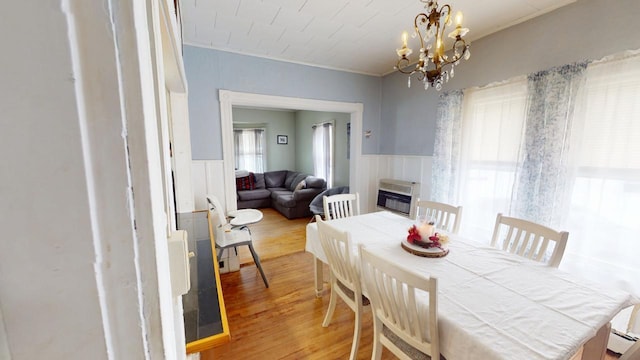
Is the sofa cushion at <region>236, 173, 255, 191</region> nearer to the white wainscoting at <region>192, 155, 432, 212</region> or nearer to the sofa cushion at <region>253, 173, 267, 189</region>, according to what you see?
the sofa cushion at <region>253, 173, 267, 189</region>

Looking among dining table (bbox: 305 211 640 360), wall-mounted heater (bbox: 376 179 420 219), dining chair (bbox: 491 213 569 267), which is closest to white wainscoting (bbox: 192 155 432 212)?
wall-mounted heater (bbox: 376 179 420 219)

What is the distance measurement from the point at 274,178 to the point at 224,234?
12.6 feet

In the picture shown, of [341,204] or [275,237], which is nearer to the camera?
[341,204]

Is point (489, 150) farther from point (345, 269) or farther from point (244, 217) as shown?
point (244, 217)

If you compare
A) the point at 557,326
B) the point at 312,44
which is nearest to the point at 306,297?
the point at 557,326

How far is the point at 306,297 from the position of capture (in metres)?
2.21

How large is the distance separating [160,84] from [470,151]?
2.87m

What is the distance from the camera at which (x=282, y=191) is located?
5.55m

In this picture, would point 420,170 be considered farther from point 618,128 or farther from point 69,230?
point 69,230

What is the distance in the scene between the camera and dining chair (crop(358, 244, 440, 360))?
3.16 feet

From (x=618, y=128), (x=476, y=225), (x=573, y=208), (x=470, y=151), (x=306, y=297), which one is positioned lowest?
(x=306, y=297)

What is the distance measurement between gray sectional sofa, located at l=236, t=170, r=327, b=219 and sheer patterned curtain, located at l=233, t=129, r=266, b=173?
0.52 meters

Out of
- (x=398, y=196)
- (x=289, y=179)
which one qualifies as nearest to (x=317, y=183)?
(x=289, y=179)

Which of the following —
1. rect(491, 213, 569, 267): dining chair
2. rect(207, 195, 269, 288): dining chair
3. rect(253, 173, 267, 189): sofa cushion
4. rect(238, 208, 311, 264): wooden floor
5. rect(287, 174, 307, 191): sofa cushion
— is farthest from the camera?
rect(253, 173, 267, 189): sofa cushion
